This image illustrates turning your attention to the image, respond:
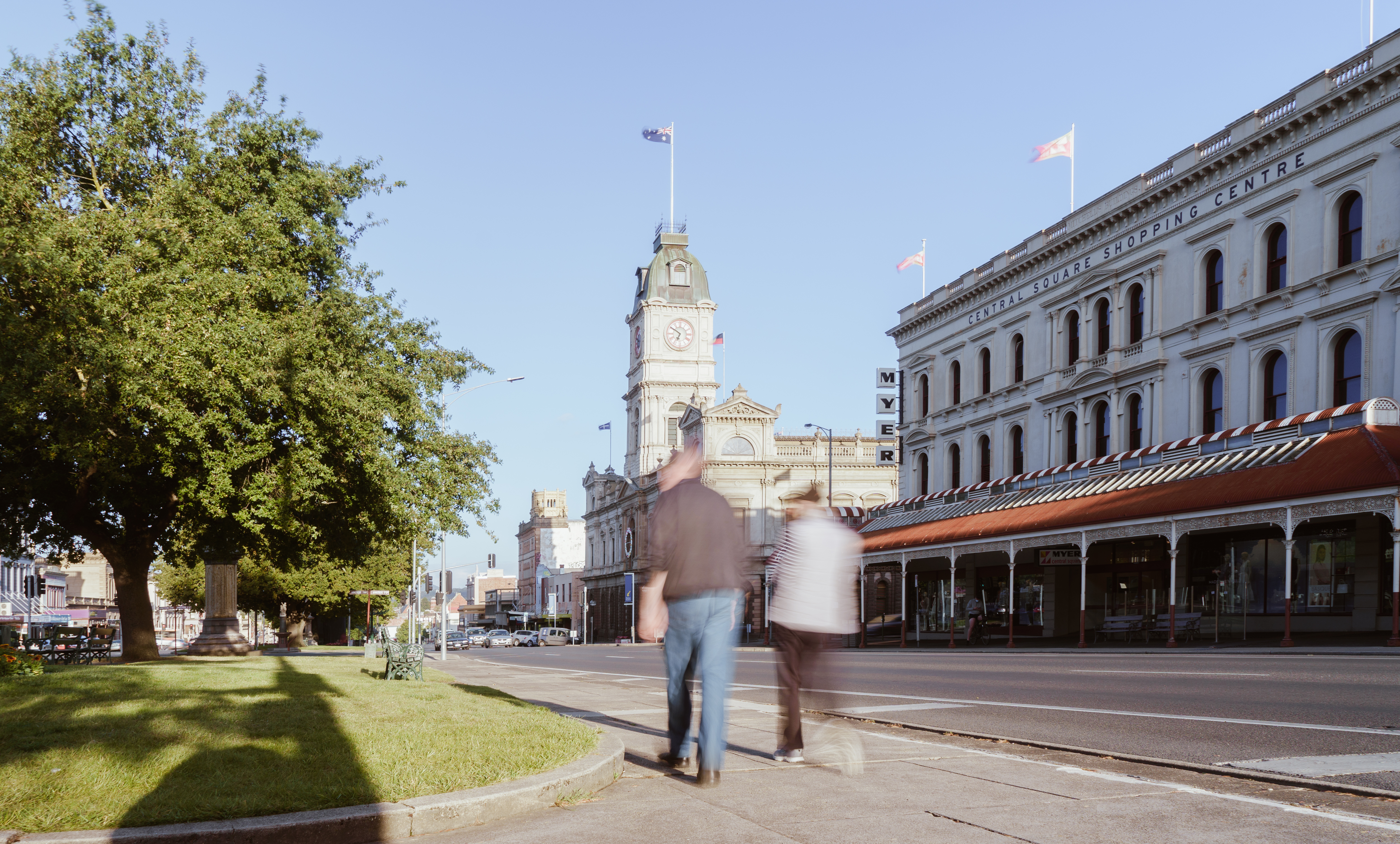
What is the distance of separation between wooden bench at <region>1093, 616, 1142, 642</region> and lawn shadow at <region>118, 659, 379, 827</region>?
2613 cm

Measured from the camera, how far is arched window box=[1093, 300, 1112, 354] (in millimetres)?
38625

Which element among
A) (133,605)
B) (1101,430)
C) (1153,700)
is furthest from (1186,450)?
(133,605)

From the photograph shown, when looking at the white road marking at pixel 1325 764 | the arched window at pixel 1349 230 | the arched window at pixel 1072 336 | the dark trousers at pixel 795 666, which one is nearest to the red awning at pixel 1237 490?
the arched window at pixel 1349 230

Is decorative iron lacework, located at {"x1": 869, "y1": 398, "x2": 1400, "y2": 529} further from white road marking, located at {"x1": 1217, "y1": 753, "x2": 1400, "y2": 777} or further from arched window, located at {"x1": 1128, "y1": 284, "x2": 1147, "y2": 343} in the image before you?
white road marking, located at {"x1": 1217, "y1": 753, "x2": 1400, "y2": 777}

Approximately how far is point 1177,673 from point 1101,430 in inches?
912

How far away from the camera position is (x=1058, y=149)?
39.7m

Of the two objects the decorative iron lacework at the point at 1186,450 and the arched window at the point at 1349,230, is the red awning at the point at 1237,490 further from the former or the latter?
the arched window at the point at 1349,230

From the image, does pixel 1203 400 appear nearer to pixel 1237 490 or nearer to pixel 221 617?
pixel 1237 490

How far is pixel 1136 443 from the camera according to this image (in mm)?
36906

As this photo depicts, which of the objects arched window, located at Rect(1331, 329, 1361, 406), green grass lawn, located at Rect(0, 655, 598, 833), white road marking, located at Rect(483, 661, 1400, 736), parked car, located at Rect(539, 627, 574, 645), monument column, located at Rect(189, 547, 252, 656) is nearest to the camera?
green grass lawn, located at Rect(0, 655, 598, 833)

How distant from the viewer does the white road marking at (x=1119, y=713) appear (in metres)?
8.74

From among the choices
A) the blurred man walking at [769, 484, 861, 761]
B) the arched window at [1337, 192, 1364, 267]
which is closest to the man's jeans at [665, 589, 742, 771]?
the blurred man walking at [769, 484, 861, 761]

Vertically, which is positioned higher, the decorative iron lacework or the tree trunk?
the decorative iron lacework

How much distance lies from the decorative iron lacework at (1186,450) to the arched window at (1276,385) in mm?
525
